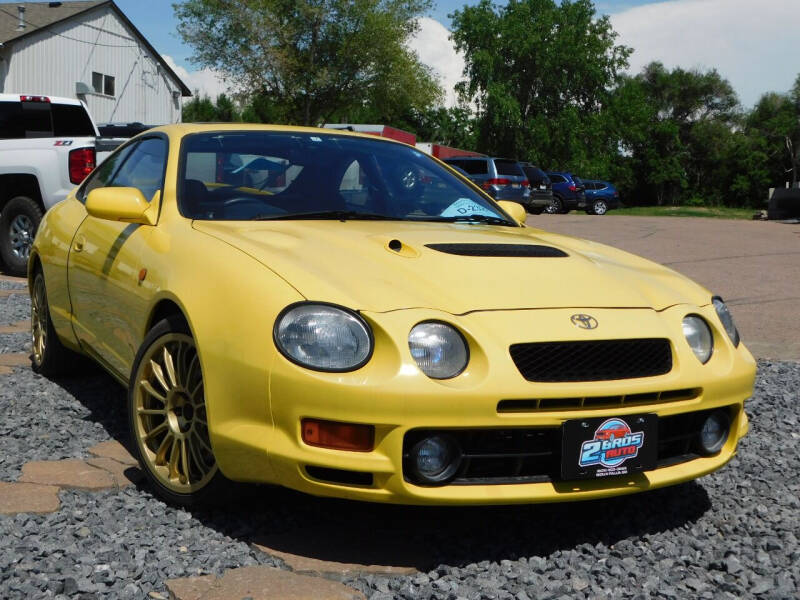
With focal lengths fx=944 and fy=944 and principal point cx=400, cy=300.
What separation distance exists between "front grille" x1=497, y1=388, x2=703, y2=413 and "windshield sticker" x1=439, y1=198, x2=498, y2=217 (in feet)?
4.85

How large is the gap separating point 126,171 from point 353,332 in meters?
2.24

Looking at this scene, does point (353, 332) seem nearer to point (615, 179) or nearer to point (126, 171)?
point (126, 171)

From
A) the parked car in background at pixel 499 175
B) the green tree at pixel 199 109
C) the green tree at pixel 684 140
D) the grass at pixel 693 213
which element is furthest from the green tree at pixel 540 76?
the green tree at pixel 199 109

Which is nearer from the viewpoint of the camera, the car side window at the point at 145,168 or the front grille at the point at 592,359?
the front grille at the point at 592,359

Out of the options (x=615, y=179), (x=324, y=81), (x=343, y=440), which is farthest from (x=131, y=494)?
(x=615, y=179)

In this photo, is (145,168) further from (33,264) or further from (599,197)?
(599,197)

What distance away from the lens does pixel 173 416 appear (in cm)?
317

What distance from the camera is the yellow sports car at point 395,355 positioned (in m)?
2.61

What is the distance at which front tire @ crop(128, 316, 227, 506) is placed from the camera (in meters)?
3.02

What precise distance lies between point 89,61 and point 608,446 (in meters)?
33.7

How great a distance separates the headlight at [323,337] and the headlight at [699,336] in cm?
110

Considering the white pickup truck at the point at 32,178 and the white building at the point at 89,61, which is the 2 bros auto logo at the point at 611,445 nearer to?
the white pickup truck at the point at 32,178

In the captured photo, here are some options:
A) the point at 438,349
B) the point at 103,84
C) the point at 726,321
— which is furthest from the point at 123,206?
the point at 103,84

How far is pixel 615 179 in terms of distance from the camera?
6569 cm
